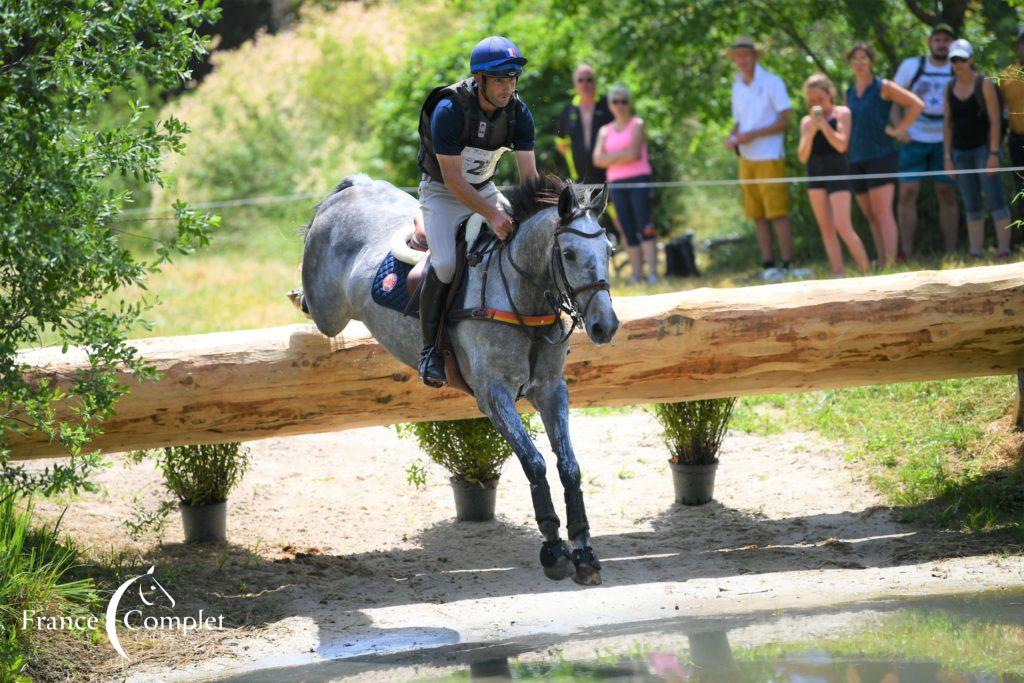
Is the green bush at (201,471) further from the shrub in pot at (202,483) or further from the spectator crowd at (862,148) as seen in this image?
the spectator crowd at (862,148)

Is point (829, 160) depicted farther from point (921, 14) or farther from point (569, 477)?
point (569, 477)

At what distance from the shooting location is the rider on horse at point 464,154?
583 cm

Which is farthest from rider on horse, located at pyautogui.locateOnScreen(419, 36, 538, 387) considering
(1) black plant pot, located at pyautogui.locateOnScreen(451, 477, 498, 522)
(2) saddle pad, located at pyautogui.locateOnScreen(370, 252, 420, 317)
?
(1) black plant pot, located at pyautogui.locateOnScreen(451, 477, 498, 522)

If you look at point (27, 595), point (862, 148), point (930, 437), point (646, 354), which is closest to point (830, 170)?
point (862, 148)

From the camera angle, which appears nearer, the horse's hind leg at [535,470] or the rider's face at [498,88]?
the horse's hind leg at [535,470]

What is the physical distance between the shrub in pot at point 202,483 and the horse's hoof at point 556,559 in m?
3.01

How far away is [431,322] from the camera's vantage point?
6.26m

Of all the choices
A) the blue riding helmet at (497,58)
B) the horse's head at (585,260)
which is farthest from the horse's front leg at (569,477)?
the blue riding helmet at (497,58)

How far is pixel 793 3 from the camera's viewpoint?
13.8 metres

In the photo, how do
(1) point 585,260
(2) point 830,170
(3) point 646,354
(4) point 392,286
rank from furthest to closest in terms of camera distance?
(2) point 830,170 < (3) point 646,354 < (4) point 392,286 < (1) point 585,260

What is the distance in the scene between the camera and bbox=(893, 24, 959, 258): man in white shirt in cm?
1123

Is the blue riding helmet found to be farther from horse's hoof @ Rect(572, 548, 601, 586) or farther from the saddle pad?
horse's hoof @ Rect(572, 548, 601, 586)

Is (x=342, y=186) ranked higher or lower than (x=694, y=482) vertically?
higher

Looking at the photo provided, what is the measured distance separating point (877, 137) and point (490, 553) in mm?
6094
